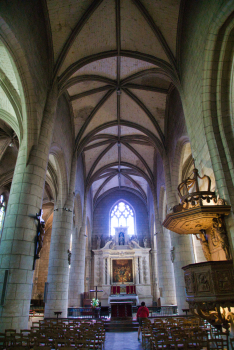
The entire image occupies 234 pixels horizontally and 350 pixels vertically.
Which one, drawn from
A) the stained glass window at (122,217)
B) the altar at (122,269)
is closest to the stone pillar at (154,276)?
the altar at (122,269)

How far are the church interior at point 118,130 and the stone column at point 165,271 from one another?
0.07 meters

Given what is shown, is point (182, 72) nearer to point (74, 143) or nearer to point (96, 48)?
point (96, 48)

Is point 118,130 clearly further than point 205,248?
Yes

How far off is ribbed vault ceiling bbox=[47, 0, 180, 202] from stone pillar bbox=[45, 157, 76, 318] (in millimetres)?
4603

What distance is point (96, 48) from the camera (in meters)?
11.8

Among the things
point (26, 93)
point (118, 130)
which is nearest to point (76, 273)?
point (118, 130)

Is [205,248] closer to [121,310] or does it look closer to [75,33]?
[121,310]

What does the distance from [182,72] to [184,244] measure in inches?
307

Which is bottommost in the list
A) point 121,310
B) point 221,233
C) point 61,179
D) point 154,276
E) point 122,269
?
point 121,310

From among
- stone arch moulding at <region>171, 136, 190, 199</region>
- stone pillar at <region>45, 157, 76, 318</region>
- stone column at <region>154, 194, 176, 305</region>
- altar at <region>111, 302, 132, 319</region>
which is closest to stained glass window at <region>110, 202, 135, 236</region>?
stone column at <region>154, 194, 176, 305</region>

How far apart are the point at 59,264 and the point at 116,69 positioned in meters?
10.2

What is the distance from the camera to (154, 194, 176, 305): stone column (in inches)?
622

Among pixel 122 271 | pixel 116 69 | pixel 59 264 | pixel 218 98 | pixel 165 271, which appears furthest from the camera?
pixel 122 271

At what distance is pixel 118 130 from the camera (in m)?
18.1
